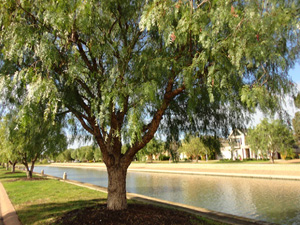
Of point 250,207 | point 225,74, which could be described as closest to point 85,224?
point 225,74

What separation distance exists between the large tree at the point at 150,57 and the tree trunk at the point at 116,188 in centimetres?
3

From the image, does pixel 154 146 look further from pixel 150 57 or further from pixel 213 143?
pixel 150 57

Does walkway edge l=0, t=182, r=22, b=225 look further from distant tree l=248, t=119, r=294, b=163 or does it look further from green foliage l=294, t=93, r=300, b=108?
distant tree l=248, t=119, r=294, b=163

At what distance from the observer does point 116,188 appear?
24.0ft

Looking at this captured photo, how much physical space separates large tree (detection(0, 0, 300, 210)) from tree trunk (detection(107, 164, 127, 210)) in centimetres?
3

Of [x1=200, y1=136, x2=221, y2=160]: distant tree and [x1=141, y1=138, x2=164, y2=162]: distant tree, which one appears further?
[x1=141, y1=138, x2=164, y2=162]: distant tree

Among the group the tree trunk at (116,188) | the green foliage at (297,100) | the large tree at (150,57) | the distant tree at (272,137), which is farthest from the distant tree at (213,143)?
the distant tree at (272,137)

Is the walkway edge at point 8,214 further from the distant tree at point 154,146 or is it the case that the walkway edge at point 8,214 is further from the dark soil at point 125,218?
the distant tree at point 154,146

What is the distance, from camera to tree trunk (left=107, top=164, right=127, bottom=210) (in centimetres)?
729

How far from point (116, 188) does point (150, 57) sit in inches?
159

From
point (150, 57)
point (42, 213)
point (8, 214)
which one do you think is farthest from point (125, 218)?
point (8, 214)

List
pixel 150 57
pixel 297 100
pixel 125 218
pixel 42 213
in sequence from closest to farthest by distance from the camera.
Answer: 1. pixel 297 100
2. pixel 150 57
3. pixel 125 218
4. pixel 42 213

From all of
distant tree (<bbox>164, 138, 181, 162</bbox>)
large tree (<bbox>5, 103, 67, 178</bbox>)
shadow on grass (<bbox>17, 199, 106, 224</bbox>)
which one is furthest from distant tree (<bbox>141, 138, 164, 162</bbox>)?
shadow on grass (<bbox>17, 199, 106, 224</bbox>)

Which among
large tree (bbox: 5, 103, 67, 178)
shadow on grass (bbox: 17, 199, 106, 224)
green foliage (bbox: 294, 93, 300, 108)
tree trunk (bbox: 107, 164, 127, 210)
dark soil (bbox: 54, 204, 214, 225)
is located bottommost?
shadow on grass (bbox: 17, 199, 106, 224)
